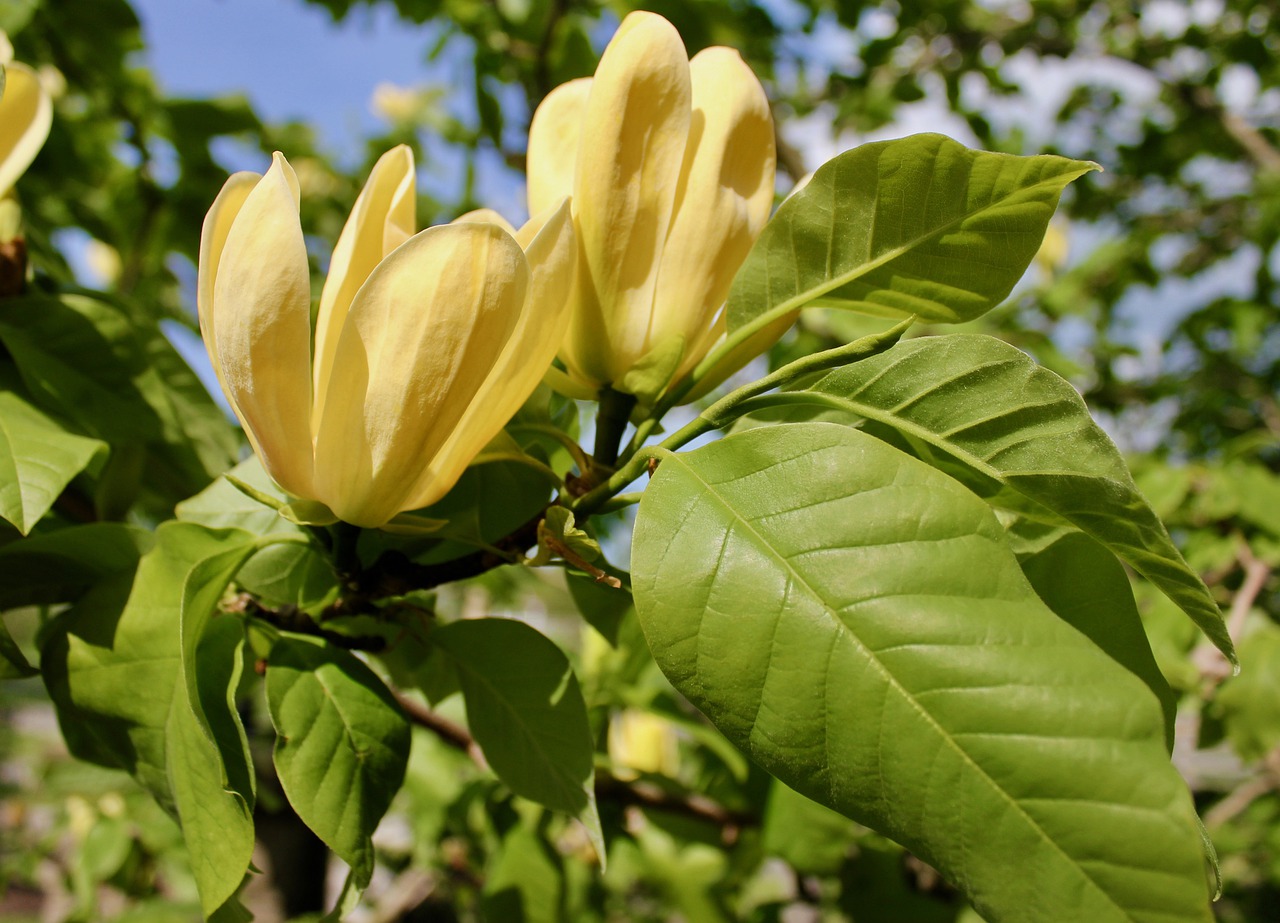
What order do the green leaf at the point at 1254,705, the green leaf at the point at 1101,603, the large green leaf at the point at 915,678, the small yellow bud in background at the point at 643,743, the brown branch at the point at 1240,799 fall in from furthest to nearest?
the brown branch at the point at 1240,799 → the small yellow bud in background at the point at 643,743 → the green leaf at the point at 1254,705 → the green leaf at the point at 1101,603 → the large green leaf at the point at 915,678

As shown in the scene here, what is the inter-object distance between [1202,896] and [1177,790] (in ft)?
0.12

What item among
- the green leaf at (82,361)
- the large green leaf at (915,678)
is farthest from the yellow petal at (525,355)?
the green leaf at (82,361)

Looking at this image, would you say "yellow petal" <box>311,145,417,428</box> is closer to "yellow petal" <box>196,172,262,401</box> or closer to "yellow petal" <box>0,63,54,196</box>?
"yellow petal" <box>196,172,262,401</box>

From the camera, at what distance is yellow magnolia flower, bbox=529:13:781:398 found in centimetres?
52

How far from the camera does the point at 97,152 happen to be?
7.03 ft

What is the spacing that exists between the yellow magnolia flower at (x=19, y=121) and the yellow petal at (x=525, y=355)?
417mm

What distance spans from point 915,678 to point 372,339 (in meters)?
0.29

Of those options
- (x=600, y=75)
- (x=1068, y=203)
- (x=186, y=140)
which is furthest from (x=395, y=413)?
(x=1068, y=203)

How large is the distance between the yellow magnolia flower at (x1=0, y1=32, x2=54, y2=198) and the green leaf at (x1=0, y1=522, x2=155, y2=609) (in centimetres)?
26

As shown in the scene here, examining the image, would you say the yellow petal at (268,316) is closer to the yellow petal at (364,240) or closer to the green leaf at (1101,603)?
the yellow petal at (364,240)

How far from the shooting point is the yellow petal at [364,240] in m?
0.49

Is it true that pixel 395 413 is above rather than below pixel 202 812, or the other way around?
above

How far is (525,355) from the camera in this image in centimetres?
48

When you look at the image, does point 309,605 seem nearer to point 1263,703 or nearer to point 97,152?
point 1263,703
